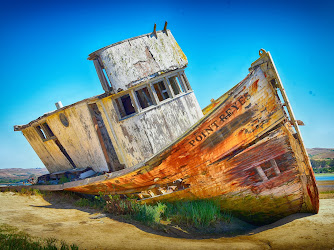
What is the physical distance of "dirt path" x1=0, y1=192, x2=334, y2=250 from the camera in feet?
14.4

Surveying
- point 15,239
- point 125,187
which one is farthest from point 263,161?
point 15,239

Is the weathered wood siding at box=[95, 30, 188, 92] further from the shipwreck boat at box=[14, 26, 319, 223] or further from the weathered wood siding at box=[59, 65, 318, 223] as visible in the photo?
the weathered wood siding at box=[59, 65, 318, 223]

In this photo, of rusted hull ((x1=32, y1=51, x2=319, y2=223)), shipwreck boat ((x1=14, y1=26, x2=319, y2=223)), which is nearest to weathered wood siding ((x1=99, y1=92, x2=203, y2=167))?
shipwreck boat ((x1=14, y1=26, x2=319, y2=223))

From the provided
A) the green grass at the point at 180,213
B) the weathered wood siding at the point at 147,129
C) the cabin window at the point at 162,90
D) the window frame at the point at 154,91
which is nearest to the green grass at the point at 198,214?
the green grass at the point at 180,213

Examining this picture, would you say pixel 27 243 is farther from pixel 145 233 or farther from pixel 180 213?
pixel 180 213

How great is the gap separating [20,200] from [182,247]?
6.36 meters

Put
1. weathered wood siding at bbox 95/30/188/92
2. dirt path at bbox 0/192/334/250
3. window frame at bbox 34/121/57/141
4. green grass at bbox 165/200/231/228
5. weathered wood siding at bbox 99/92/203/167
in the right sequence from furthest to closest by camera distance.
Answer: window frame at bbox 34/121/57/141 < weathered wood siding at bbox 95/30/188/92 < weathered wood siding at bbox 99/92/203/167 < green grass at bbox 165/200/231/228 < dirt path at bbox 0/192/334/250

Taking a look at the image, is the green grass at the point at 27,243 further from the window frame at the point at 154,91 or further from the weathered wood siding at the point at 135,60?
the weathered wood siding at the point at 135,60

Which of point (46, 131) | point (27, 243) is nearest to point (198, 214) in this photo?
point (27, 243)

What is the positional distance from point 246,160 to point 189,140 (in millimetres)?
1339

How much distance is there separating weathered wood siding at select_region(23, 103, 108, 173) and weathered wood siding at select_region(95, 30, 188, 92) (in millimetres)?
1515

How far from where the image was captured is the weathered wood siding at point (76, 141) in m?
8.10

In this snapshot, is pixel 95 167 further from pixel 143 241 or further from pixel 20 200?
pixel 143 241

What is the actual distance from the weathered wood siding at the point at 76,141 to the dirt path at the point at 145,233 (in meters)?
2.21
